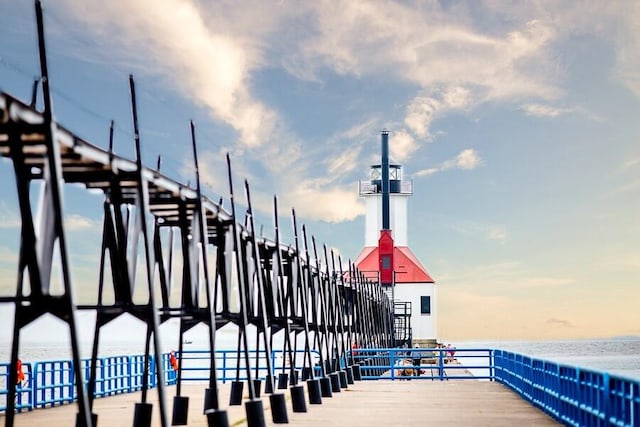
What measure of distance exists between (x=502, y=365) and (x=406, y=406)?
1095 cm

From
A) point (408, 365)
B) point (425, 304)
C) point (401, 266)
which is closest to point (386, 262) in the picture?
point (401, 266)

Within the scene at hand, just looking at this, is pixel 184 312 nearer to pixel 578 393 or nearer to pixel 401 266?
pixel 578 393

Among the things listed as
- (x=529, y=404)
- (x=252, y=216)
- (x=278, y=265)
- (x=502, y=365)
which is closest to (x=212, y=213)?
(x=252, y=216)

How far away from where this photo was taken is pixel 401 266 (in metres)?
79.9

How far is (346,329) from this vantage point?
145ft

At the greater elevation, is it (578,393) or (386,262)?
(386,262)

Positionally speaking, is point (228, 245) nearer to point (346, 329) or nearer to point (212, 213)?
point (212, 213)

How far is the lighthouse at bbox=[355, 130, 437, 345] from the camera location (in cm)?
7600

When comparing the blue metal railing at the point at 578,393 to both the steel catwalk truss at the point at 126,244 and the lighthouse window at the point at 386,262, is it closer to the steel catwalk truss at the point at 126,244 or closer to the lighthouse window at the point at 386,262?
the steel catwalk truss at the point at 126,244

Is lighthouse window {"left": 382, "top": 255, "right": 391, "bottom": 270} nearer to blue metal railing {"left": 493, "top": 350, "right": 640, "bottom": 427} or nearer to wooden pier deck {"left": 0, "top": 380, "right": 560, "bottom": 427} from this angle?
wooden pier deck {"left": 0, "top": 380, "right": 560, "bottom": 427}

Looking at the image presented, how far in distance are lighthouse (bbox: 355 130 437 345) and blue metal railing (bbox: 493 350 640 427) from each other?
146 ft

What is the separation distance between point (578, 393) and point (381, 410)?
7.66m

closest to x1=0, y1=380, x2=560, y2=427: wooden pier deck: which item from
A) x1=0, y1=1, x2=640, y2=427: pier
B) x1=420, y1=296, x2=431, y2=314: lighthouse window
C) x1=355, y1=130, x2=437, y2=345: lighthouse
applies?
x1=0, y1=1, x2=640, y2=427: pier

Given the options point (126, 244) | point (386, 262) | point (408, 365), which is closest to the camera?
point (126, 244)
